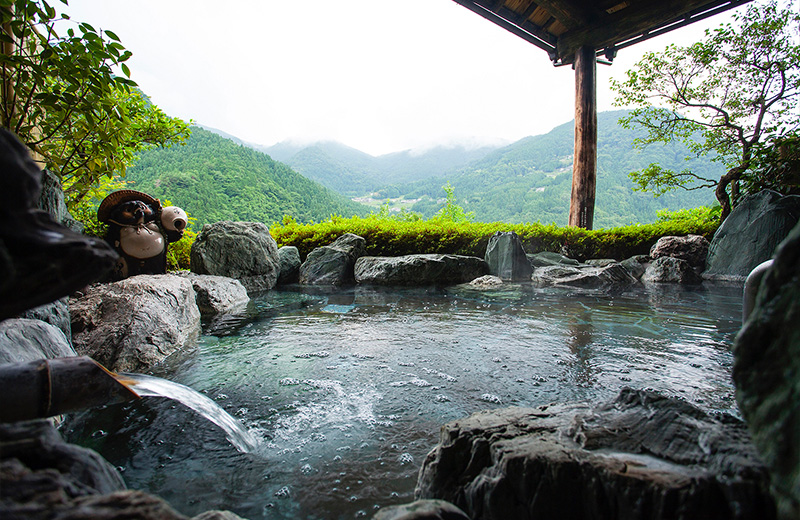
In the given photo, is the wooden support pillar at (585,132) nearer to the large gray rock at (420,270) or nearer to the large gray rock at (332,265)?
the large gray rock at (420,270)

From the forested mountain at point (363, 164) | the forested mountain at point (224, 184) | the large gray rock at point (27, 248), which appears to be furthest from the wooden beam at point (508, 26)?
the forested mountain at point (363, 164)

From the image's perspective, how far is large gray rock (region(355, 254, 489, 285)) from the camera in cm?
796

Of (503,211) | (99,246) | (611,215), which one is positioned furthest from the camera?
(503,211)

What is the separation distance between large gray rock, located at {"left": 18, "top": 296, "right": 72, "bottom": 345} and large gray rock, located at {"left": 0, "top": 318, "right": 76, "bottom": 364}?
0.36 m

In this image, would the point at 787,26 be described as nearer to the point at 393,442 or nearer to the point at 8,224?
the point at 393,442

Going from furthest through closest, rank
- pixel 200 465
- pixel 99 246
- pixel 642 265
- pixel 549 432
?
pixel 642 265 → pixel 200 465 → pixel 549 432 → pixel 99 246

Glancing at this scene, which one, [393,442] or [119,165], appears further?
[119,165]

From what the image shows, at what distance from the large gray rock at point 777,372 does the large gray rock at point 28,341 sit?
2719 mm

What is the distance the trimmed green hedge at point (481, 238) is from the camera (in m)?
9.31

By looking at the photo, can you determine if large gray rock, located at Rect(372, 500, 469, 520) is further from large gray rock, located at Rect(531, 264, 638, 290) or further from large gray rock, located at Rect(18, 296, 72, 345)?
large gray rock, located at Rect(531, 264, 638, 290)

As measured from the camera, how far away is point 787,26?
883 centimetres

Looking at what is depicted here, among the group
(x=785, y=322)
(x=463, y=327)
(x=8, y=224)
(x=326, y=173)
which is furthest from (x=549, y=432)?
(x=326, y=173)

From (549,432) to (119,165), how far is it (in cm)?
420

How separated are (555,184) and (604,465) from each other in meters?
53.5
